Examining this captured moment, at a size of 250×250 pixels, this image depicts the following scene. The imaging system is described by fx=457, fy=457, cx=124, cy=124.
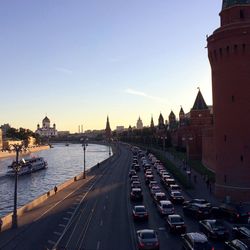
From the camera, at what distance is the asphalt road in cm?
2756

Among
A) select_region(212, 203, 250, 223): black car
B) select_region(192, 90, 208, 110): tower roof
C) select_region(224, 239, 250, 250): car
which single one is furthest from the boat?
select_region(224, 239, 250, 250): car

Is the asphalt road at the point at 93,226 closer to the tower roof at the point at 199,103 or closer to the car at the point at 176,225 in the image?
the car at the point at 176,225

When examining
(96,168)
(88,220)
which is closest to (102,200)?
(88,220)

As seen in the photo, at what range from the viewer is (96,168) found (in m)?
91.2

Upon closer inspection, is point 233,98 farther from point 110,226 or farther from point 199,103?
point 199,103

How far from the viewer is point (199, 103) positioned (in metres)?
102

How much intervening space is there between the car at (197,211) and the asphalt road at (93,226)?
0.55 metres

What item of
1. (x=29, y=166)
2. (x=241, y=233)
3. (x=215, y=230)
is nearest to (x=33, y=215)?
(x=215, y=230)

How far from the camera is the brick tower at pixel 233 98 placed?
42.1 meters

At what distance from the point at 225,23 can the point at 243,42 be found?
3.52 m

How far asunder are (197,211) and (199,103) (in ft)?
226

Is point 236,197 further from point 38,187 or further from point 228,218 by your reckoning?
point 38,187

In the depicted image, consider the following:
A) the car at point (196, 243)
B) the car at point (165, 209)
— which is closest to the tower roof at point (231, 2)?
the car at point (165, 209)

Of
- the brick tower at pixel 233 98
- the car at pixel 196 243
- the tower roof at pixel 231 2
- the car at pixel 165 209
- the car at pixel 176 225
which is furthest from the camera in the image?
the tower roof at pixel 231 2
